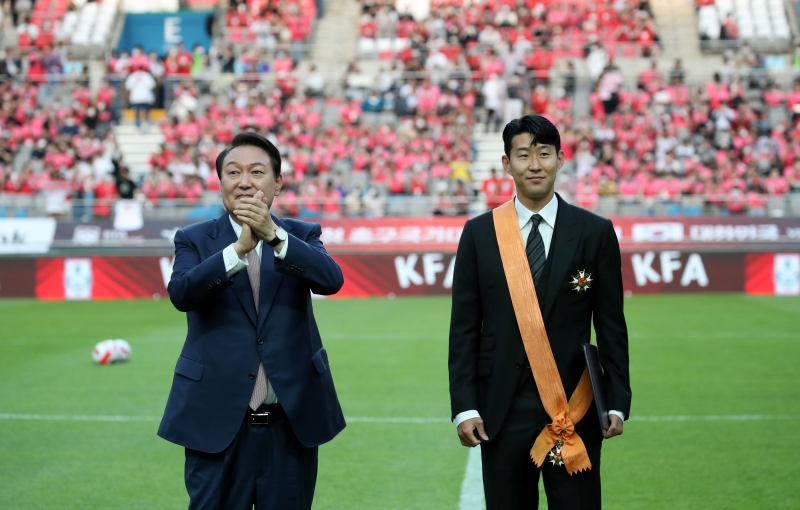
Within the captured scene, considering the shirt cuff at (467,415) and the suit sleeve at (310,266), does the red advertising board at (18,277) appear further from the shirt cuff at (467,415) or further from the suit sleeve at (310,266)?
the shirt cuff at (467,415)

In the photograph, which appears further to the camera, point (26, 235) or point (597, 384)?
point (26, 235)

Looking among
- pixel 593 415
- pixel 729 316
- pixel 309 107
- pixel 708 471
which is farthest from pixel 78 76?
pixel 593 415

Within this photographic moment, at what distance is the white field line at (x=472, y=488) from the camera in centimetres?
639

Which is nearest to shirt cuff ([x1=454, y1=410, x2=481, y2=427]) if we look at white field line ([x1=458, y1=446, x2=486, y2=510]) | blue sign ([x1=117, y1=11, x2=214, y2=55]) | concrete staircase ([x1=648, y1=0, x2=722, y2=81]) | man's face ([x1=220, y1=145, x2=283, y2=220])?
man's face ([x1=220, y1=145, x2=283, y2=220])

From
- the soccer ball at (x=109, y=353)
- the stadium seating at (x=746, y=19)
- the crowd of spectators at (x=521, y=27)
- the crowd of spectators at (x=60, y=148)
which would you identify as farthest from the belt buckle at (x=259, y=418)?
the stadium seating at (x=746, y=19)

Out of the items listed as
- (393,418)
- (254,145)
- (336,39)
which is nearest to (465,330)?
(254,145)

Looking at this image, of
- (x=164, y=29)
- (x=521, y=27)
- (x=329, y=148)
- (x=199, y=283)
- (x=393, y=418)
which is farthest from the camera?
(x=164, y=29)

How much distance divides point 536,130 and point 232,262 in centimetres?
128

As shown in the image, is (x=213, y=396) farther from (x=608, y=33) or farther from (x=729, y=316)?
(x=608, y=33)

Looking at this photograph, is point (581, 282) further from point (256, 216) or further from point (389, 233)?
point (389, 233)

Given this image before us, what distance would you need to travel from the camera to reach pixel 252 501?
152 inches

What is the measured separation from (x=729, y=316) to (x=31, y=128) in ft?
64.1

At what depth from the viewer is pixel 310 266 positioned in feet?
12.4

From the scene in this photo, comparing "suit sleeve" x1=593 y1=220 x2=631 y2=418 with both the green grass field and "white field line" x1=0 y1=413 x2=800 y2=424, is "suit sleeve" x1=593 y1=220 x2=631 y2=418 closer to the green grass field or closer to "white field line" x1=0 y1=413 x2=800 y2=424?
the green grass field
